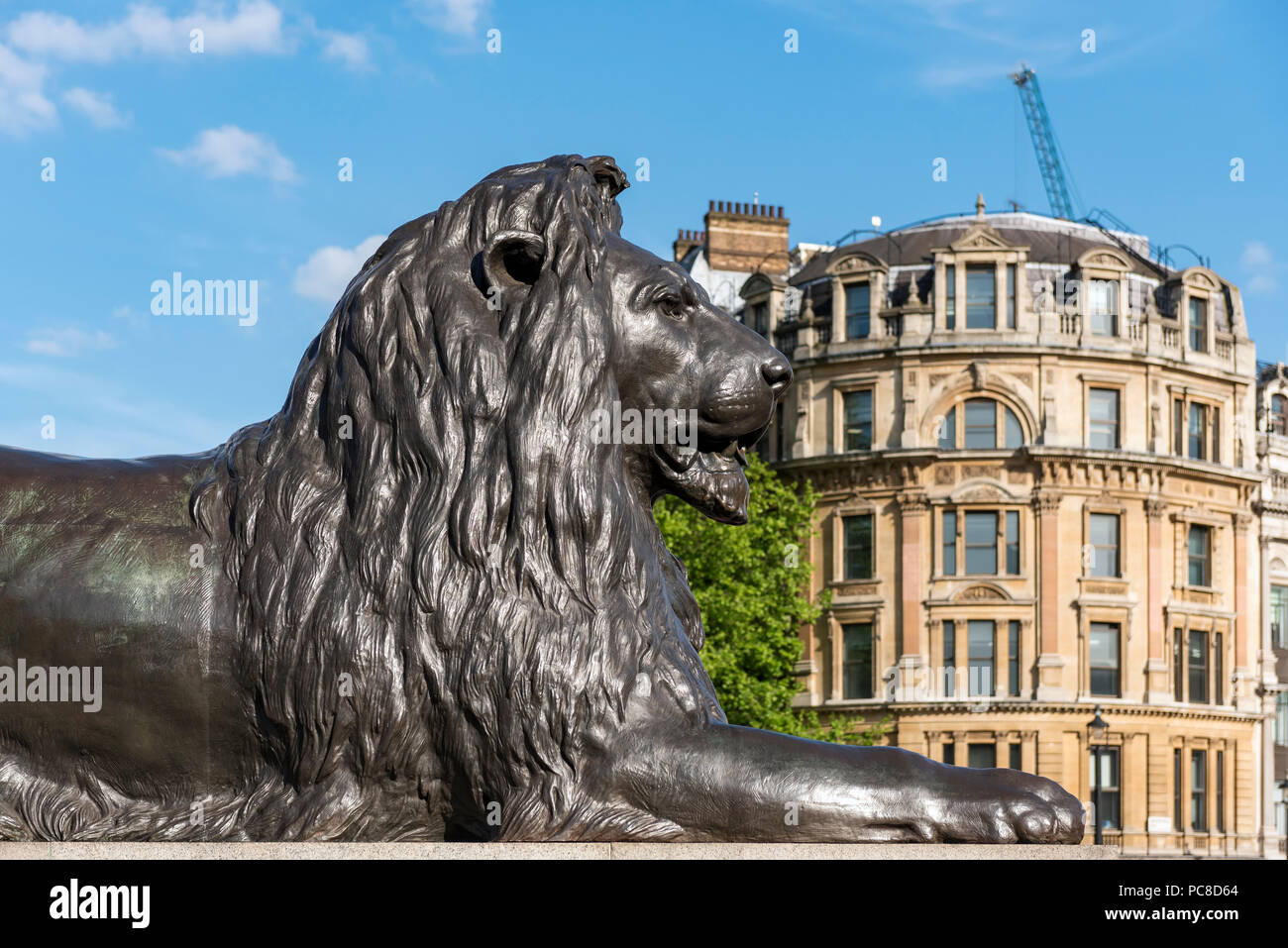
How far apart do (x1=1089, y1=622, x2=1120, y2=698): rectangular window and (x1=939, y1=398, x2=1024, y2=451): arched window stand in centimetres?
566

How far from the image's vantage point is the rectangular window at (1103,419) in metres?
48.7

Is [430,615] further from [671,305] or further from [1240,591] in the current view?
[1240,591]

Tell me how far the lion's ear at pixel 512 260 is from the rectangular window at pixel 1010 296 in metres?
44.8

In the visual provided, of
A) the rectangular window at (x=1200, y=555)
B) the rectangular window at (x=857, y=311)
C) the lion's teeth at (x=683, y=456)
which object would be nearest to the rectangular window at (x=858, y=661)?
the rectangular window at (x=857, y=311)

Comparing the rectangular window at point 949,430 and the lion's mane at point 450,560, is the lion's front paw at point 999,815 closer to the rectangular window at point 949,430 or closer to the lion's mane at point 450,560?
the lion's mane at point 450,560

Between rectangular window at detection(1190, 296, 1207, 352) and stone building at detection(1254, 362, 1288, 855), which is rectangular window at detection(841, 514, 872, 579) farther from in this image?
stone building at detection(1254, 362, 1288, 855)

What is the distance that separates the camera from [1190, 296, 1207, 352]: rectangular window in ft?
166

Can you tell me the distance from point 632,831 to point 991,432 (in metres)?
45.0

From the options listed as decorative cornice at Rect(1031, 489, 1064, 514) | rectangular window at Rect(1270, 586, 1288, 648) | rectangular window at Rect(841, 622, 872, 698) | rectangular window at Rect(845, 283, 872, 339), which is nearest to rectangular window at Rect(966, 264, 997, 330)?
rectangular window at Rect(845, 283, 872, 339)

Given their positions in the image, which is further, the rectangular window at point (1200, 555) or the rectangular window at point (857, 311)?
the rectangular window at point (1200, 555)

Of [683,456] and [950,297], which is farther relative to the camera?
[950,297]

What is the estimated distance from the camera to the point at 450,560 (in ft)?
16.5

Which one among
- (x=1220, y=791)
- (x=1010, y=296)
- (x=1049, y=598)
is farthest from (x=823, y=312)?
(x=1220, y=791)

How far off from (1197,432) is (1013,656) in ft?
29.3
